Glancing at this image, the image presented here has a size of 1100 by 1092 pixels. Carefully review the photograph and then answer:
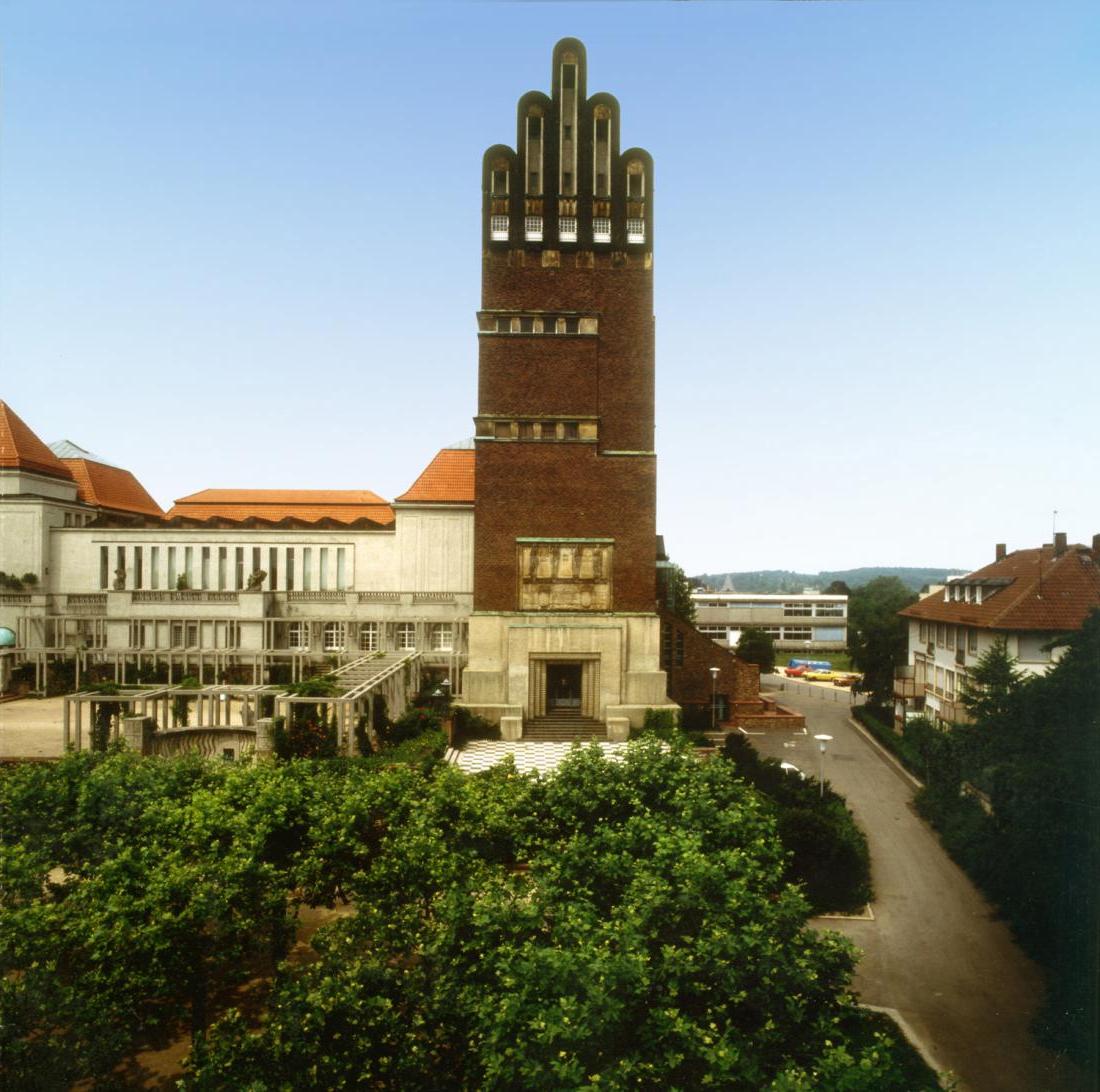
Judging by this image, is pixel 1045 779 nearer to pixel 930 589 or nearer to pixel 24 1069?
pixel 24 1069

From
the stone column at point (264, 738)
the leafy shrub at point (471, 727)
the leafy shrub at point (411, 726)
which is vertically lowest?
the leafy shrub at point (471, 727)

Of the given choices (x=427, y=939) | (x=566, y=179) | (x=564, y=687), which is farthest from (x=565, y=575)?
(x=427, y=939)

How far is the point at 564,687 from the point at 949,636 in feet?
64.6

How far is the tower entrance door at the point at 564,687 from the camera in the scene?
33.8m

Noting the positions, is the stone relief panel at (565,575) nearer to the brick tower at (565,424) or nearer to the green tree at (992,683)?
the brick tower at (565,424)

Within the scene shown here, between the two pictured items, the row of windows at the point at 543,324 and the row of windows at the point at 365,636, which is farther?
the row of windows at the point at 365,636

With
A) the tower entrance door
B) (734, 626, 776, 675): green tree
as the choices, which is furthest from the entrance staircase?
(734, 626, 776, 675): green tree

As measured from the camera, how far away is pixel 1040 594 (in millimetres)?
31219

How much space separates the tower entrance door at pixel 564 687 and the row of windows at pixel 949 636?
18.1 m

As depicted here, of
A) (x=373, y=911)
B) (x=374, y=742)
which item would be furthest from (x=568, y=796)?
(x=374, y=742)

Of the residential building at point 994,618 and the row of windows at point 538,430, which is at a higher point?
the row of windows at point 538,430

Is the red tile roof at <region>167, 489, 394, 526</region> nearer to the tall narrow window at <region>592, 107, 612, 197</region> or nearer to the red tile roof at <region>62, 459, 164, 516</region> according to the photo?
the red tile roof at <region>62, 459, 164, 516</region>

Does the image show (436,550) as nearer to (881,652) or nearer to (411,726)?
(411,726)

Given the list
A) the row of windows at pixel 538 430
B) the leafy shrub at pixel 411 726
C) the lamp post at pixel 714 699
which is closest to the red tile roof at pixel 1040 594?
the lamp post at pixel 714 699
